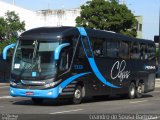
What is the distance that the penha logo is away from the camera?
76.3ft

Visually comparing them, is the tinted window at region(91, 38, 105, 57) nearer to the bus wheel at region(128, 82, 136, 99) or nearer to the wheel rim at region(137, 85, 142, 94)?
the bus wheel at region(128, 82, 136, 99)

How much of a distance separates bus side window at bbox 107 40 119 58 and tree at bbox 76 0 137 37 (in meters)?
32.0

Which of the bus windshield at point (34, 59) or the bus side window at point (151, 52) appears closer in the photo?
the bus windshield at point (34, 59)

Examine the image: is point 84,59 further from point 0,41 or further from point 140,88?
point 0,41

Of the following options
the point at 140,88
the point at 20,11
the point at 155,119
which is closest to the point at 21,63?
the point at 155,119

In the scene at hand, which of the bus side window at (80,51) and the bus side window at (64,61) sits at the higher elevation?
the bus side window at (80,51)

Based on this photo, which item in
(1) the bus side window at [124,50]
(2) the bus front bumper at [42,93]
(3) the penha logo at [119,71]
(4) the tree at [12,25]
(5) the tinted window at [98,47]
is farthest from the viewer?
(4) the tree at [12,25]

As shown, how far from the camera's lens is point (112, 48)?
22953mm

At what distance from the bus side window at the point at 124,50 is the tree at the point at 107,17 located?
3075 cm

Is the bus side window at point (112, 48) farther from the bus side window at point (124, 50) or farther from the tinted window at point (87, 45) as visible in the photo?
the tinted window at point (87, 45)

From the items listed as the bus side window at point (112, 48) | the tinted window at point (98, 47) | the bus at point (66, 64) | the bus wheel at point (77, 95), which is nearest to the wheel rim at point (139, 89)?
the bus at point (66, 64)

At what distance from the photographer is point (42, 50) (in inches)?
739

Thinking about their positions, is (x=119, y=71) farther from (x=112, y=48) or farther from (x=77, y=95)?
(x=77, y=95)

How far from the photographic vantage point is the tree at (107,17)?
55.8 metres
